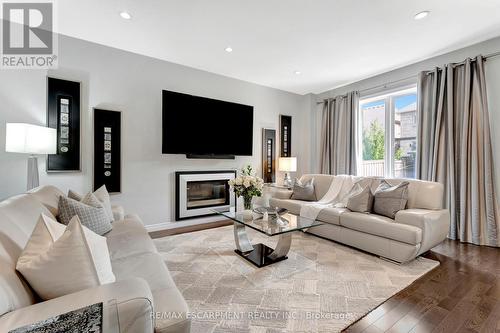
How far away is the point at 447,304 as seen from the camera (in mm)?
1756

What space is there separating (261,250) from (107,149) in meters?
2.51

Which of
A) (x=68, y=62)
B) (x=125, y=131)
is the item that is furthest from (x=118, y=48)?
(x=125, y=131)

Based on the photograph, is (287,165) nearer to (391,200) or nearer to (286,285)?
(391,200)

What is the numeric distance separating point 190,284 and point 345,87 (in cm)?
453

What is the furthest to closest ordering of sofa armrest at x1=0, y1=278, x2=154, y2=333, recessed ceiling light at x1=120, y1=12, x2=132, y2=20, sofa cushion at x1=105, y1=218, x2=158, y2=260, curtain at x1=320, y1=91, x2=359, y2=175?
curtain at x1=320, y1=91, x2=359, y2=175, recessed ceiling light at x1=120, y1=12, x2=132, y2=20, sofa cushion at x1=105, y1=218, x2=158, y2=260, sofa armrest at x1=0, y1=278, x2=154, y2=333

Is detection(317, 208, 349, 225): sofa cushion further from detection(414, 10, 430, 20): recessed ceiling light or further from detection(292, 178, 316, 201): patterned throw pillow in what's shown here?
detection(414, 10, 430, 20): recessed ceiling light

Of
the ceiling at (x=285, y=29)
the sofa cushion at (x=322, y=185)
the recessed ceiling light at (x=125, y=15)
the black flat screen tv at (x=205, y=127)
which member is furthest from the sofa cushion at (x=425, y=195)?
the recessed ceiling light at (x=125, y=15)

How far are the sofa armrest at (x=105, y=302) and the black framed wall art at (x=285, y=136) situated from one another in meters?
4.41

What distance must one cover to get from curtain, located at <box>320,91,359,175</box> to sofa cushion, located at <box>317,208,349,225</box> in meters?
1.67

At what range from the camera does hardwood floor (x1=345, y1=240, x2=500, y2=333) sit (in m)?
1.53

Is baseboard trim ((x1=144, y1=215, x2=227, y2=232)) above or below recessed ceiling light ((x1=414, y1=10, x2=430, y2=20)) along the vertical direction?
below

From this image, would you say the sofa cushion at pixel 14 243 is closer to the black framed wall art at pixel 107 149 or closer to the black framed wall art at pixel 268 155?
the black framed wall art at pixel 107 149

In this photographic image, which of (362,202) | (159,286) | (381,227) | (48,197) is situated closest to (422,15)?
(362,202)

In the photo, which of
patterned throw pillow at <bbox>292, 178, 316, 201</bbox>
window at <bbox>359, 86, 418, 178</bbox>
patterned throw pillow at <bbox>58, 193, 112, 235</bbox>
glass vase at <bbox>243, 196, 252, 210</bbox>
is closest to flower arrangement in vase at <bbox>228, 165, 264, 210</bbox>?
glass vase at <bbox>243, 196, 252, 210</bbox>
